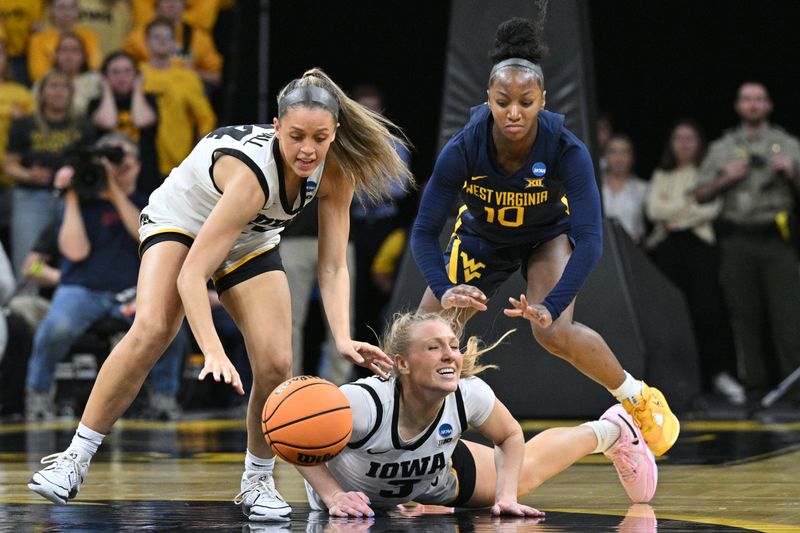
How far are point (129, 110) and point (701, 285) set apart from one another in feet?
15.6

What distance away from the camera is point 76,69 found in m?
10.8

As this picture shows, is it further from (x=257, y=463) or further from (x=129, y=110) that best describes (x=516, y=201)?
(x=129, y=110)

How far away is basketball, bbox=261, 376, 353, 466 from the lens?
181 inches

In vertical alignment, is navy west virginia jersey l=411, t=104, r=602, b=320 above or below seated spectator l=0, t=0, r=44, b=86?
below

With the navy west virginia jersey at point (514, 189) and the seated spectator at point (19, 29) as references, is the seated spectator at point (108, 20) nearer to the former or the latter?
the seated spectator at point (19, 29)

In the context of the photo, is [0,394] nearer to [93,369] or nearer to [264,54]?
[93,369]

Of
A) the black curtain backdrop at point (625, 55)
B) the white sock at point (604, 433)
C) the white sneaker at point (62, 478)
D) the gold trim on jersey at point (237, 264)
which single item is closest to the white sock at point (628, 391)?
the white sock at point (604, 433)

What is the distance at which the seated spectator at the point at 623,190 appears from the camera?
10781 mm

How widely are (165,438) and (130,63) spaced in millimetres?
3509

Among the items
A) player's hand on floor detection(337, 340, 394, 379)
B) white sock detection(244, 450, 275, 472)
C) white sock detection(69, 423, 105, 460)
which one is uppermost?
player's hand on floor detection(337, 340, 394, 379)

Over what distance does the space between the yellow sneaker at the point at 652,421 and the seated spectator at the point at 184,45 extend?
618 centimetres

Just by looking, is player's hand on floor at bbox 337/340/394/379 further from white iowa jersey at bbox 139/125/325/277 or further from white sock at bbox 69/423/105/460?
white sock at bbox 69/423/105/460

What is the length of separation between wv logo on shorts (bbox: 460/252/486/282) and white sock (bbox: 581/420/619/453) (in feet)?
3.18

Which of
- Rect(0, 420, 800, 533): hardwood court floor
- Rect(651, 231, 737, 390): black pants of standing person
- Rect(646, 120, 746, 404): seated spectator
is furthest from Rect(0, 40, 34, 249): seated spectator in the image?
Rect(651, 231, 737, 390): black pants of standing person
